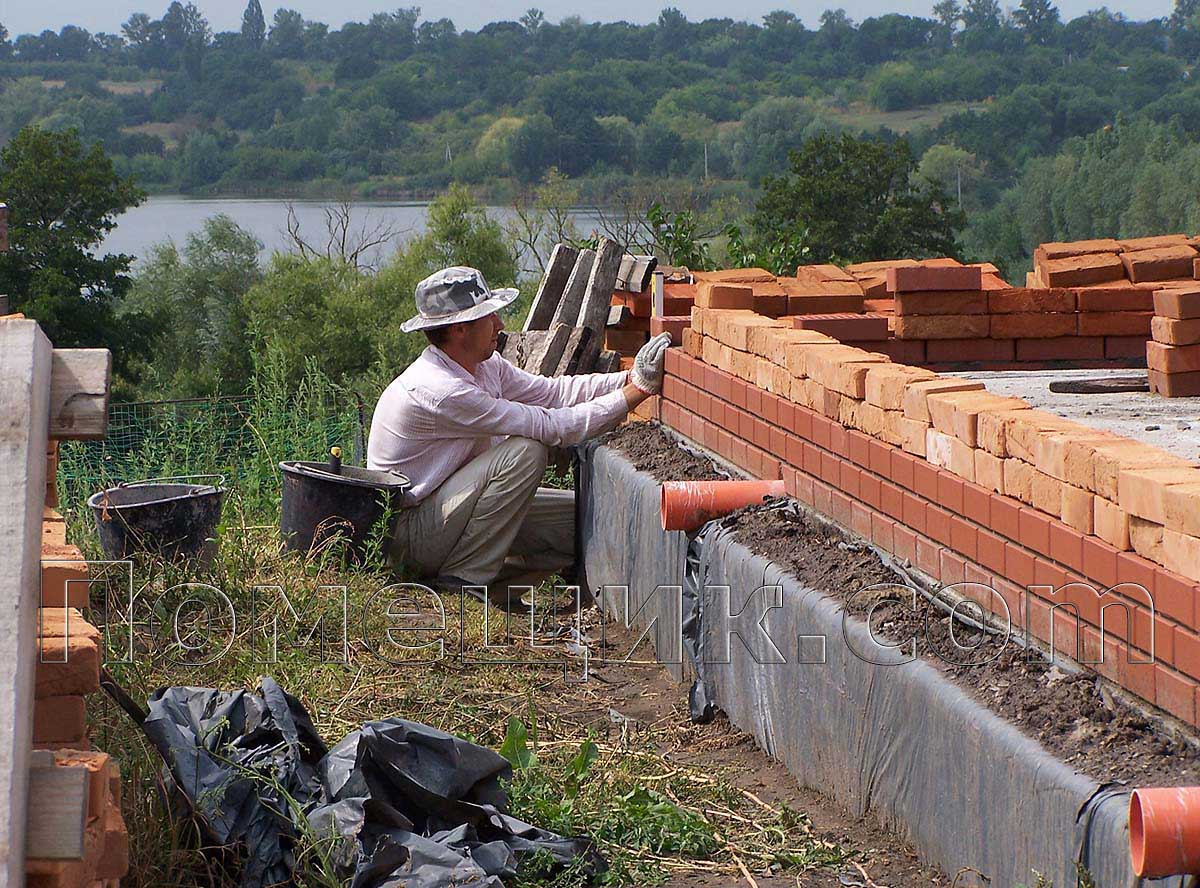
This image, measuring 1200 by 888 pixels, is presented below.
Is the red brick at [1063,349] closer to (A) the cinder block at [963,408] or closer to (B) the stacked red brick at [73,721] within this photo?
(A) the cinder block at [963,408]

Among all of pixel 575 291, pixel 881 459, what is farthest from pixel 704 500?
pixel 575 291

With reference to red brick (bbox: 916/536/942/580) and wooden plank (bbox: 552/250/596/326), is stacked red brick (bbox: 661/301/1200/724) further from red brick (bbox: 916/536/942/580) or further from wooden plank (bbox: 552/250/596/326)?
wooden plank (bbox: 552/250/596/326)

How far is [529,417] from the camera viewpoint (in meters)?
5.86

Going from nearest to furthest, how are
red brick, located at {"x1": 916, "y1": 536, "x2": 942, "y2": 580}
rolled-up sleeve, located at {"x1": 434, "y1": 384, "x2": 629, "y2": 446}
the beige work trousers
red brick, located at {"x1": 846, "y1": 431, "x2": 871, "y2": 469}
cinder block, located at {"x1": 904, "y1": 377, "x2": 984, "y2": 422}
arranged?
red brick, located at {"x1": 916, "y1": 536, "x2": 942, "y2": 580}, cinder block, located at {"x1": 904, "y1": 377, "x2": 984, "y2": 422}, red brick, located at {"x1": 846, "y1": 431, "x2": 871, "y2": 469}, rolled-up sleeve, located at {"x1": 434, "y1": 384, "x2": 629, "y2": 446}, the beige work trousers

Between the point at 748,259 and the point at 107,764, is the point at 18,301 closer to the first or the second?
the point at 748,259

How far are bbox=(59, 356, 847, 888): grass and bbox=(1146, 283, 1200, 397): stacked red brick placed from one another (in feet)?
7.33

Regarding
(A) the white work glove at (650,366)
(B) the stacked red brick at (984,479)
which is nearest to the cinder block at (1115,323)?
(B) the stacked red brick at (984,479)

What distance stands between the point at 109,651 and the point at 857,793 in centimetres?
250

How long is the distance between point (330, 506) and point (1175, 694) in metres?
3.89

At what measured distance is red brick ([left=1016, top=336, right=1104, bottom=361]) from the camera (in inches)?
242

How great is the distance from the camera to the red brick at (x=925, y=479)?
Answer: 360 centimetres

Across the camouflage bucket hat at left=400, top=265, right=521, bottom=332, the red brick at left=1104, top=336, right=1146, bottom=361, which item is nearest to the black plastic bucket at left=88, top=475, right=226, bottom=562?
the camouflage bucket hat at left=400, top=265, right=521, bottom=332

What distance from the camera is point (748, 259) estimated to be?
42.0 feet

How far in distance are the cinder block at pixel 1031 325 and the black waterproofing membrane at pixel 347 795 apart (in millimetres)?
3604
